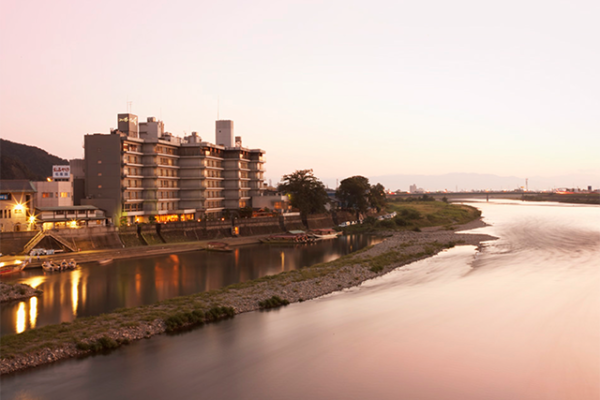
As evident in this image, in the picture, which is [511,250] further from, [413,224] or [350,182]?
[350,182]

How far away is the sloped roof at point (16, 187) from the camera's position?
55044 millimetres

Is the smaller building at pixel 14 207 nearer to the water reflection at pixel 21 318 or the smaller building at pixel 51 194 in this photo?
the smaller building at pixel 51 194

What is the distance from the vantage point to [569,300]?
35.2m

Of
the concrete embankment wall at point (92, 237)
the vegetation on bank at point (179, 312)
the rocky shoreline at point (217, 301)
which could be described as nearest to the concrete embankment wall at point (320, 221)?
the rocky shoreline at point (217, 301)

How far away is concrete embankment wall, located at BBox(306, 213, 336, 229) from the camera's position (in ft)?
307

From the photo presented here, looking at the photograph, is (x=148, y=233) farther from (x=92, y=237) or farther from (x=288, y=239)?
(x=288, y=239)

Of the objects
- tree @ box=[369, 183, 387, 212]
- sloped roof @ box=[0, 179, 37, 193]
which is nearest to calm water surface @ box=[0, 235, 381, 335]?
sloped roof @ box=[0, 179, 37, 193]

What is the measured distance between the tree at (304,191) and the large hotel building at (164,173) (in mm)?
7441

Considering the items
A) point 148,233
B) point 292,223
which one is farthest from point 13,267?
point 292,223

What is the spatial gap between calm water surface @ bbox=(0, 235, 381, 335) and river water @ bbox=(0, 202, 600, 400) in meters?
9.59

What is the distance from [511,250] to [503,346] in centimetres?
4194

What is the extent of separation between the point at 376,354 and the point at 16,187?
50337mm

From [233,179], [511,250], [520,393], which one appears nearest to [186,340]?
[520,393]

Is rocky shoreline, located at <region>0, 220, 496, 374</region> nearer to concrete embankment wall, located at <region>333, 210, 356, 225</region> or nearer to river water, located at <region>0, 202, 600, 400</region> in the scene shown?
river water, located at <region>0, 202, 600, 400</region>
